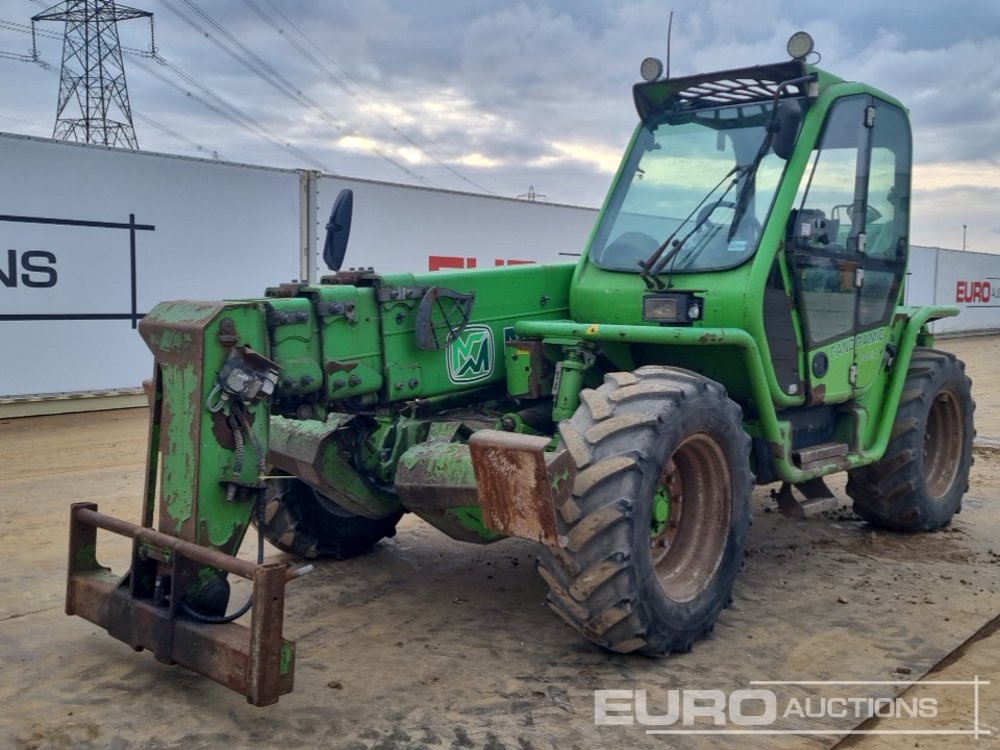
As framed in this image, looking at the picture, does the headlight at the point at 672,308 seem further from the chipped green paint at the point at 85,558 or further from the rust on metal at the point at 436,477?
the chipped green paint at the point at 85,558

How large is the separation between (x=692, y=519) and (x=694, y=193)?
181cm

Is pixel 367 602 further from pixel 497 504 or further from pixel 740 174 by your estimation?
pixel 740 174

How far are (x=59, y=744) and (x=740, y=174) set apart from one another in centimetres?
412

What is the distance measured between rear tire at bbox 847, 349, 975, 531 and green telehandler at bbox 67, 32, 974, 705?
3 cm

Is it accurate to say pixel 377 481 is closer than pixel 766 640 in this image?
No

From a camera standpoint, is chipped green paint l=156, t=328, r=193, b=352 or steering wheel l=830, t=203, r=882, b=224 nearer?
chipped green paint l=156, t=328, r=193, b=352

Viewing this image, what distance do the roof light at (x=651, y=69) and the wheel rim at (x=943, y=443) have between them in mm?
3237

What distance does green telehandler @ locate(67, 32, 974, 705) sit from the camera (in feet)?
12.9

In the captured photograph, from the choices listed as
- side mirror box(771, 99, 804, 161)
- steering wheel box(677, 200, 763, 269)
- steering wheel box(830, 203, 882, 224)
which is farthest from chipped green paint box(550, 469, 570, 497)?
steering wheel box(830, 203, 882, 224)

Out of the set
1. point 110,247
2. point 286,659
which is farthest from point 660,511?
point 110,247

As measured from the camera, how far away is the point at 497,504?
13.4 ft

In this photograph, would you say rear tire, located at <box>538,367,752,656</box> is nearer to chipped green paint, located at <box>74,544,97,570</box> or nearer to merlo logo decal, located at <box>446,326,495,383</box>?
merlo logo decal, located at <box>446,326,495,383</box>

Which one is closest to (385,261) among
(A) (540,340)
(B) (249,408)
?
(A) (540,340)

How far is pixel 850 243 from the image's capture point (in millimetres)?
5727
